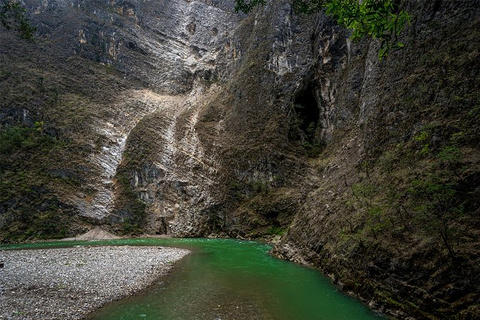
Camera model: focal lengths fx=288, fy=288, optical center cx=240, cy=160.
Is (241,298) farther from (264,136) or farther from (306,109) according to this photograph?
(306,109)

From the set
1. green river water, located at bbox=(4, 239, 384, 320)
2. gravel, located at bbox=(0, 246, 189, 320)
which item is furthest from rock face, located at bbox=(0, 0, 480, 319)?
gravel, located at bbox=(0, 246, 189, 320)

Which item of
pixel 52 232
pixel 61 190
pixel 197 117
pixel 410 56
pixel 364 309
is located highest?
pixel 410 56

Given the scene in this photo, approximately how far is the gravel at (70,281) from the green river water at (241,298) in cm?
75

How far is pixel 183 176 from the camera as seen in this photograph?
35.1 meters

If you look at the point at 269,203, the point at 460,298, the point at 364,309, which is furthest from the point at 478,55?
the point at 269,203

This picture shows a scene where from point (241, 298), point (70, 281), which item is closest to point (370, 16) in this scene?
point (241, 298)

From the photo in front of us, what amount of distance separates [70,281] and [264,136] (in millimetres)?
26057

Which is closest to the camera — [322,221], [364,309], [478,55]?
[364,309]

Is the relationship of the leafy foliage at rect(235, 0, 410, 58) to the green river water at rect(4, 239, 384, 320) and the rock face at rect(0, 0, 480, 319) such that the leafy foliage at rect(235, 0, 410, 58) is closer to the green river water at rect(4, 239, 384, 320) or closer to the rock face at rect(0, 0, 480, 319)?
the rock face at rect(0, 0, 480, 319)

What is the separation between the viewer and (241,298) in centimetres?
944

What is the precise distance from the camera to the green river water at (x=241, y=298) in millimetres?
8047

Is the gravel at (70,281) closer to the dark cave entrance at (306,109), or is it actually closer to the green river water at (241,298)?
the green river water at (241,298)

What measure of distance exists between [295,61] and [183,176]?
20.5 m

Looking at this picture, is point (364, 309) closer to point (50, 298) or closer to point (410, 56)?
point (50, 298)
